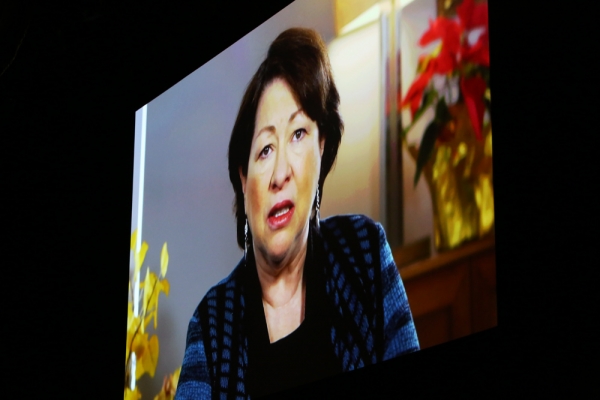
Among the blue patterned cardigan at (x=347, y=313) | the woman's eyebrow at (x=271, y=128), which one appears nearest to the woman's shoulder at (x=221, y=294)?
the blue patterned cardigan at (x=347, y=313)

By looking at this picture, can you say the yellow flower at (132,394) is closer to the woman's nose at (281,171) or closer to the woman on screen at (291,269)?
the woman on screen at (291,269)

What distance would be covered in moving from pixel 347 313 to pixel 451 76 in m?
0.58

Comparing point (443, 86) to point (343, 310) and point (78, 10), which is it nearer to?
point (343, 310)

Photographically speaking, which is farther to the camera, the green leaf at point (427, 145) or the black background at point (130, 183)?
the green leaf at point (427, 145)

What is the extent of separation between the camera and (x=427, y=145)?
1870 mm

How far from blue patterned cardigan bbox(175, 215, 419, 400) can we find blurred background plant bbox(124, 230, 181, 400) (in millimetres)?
291

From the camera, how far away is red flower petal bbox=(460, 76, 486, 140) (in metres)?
1.77

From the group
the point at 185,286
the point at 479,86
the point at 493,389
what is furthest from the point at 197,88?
the point at 493,389

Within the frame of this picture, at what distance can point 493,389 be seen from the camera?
1780 mm

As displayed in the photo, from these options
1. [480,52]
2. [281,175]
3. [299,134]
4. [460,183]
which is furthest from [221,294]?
[480,52]

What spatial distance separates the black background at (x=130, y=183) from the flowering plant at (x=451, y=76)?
0.05 metres

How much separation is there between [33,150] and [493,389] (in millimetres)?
2165

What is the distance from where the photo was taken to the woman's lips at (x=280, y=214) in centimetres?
227

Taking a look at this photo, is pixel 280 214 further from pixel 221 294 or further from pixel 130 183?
pixel 130 183
